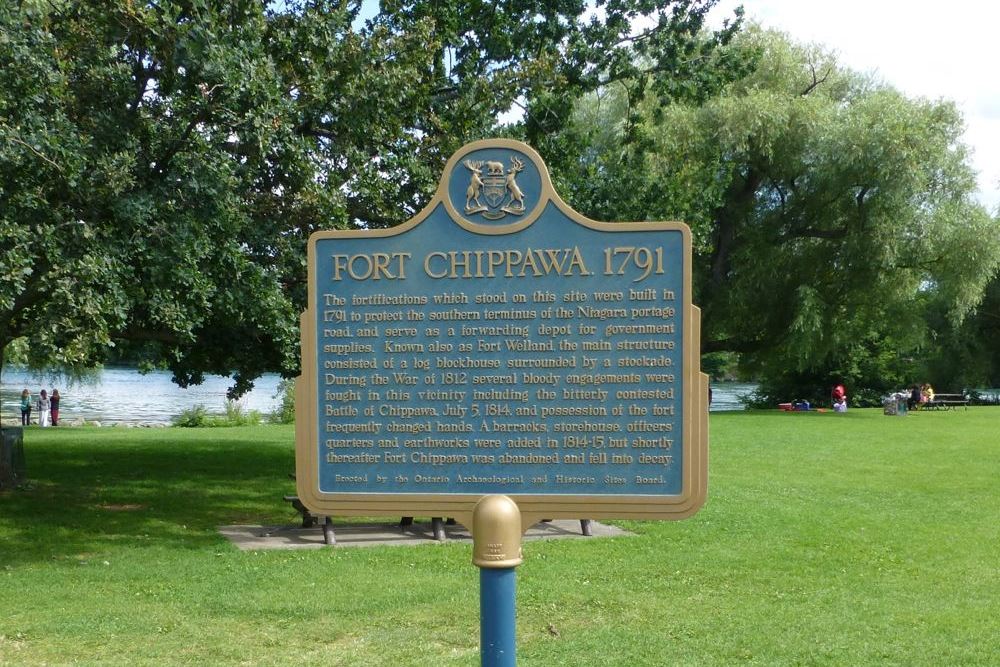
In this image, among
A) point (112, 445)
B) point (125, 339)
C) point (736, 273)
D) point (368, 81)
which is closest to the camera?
point (368, 81)

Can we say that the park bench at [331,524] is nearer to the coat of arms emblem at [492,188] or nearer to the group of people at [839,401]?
the coat of arms emblem at [492,188]

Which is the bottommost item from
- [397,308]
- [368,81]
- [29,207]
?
[397,308]

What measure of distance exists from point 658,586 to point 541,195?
16.6 feet

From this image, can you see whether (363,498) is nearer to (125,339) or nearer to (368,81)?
(368,81)

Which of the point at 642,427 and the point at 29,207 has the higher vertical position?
the point at 29,207

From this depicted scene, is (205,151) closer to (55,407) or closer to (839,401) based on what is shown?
(55,407)

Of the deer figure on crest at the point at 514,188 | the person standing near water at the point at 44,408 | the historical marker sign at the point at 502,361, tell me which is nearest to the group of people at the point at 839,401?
the person standing near water at the point at 44,408

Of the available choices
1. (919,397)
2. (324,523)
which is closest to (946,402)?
(919,397)

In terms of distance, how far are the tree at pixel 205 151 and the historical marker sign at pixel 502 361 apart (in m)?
4.88

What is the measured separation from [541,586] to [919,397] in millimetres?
39098

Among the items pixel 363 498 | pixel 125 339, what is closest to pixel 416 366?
pixel 363 498

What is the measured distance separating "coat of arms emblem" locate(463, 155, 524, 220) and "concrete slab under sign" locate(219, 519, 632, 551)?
6620 millimetres

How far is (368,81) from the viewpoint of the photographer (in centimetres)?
1202

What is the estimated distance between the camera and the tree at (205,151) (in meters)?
9.63
